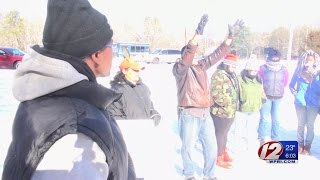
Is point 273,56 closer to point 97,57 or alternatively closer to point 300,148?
point 300,148

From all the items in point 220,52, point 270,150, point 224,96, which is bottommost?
point 270,150

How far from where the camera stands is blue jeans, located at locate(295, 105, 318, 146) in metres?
4.18

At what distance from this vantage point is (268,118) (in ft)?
15.3

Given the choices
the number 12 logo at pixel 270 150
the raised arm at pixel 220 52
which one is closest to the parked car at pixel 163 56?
the number 12 logo at pixel 270 150

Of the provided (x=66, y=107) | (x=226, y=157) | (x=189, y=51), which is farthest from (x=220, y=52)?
(x=66, y=107)

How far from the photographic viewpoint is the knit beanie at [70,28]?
847mm

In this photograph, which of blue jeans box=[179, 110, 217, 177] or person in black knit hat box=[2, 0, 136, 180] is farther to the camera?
blue jeans box=[179, 110, 217, 177]

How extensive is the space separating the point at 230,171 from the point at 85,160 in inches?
128

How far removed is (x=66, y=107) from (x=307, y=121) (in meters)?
4.12

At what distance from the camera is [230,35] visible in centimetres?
354

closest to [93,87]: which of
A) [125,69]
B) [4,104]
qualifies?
[125,69]

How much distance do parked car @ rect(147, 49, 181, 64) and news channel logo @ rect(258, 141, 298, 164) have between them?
1880 cm

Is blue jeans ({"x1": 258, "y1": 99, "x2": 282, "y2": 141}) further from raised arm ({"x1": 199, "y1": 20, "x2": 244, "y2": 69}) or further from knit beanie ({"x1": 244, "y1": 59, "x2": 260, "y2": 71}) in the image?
raised arm ({"x1": 199, "y1": 20, "x2": 244, "y2": 69})

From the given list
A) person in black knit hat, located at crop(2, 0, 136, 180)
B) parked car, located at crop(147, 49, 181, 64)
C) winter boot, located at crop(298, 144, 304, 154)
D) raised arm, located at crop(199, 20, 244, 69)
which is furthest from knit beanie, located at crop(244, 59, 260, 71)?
parked car, located at crop(147, 49, 181, 64)
